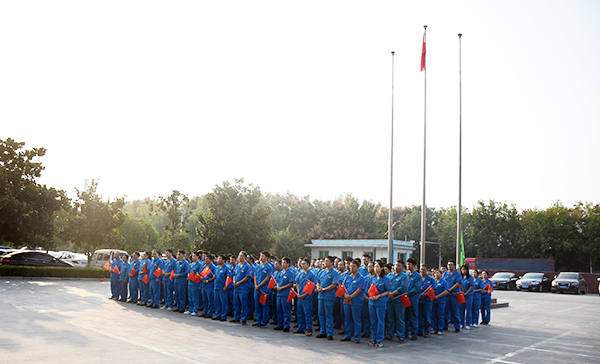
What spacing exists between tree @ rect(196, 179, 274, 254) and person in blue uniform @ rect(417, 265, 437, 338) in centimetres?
1792

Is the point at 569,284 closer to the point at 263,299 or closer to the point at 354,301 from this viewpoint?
the point at 354,301

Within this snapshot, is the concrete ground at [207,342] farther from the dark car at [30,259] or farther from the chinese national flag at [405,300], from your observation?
the dark car at [30,259]

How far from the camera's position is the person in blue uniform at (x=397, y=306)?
37.2 ft

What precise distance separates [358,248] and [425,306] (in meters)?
25.5

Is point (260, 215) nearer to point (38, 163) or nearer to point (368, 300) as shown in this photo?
point (38, 163)

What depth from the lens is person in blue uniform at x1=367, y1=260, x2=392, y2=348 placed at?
10477 millimetres

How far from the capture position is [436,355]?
9.66 m

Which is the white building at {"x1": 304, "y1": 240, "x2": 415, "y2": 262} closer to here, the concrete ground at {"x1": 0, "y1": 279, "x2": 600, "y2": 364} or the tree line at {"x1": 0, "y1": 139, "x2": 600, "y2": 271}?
the tree line at {"x1": 0, "y1": 139, "x2": 600, "y2": 271}

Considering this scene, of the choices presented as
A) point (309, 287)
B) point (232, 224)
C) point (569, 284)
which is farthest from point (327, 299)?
point (569, 284)

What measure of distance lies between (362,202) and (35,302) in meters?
45.4

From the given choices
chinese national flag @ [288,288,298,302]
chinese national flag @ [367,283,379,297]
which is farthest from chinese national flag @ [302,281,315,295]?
chinese national flag @ [367,283,379,297]

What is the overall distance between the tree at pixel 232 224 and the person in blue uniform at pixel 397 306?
18.6m

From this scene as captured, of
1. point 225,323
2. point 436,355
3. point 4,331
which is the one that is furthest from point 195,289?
point 436,355

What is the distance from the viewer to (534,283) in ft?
114
